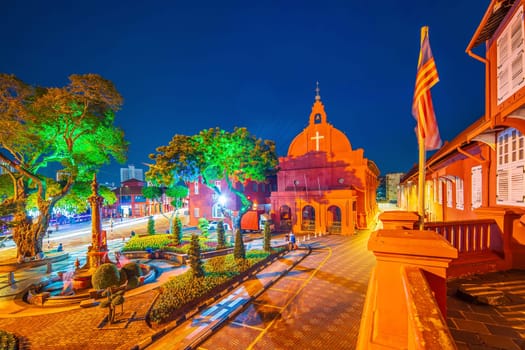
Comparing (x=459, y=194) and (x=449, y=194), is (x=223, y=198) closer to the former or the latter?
(x=449, y=194)

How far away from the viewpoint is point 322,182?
26.2 metres

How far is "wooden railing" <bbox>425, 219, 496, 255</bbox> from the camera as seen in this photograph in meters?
6.28

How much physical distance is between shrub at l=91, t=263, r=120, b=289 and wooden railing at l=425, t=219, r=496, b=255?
11.6m

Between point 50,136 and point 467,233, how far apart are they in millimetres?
25073

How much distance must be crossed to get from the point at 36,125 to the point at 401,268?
2245 centimetres

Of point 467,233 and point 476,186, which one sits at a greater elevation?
point 476,186

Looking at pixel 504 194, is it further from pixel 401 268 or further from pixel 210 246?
pixel 210 246

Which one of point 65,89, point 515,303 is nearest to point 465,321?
point 515,303

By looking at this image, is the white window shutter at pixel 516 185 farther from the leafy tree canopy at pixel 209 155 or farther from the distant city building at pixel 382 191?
the distant city building at pixel 382 191

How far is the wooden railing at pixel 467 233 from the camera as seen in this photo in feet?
20.6

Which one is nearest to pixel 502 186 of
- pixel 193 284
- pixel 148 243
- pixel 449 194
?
pixel 449 194

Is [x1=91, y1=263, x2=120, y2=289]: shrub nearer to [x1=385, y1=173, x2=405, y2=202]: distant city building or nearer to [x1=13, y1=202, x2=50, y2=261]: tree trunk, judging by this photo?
[x1=13, y1=202, x2=50, y2=261]: tree trunk

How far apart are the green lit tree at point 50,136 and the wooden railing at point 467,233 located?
21692 millimetres

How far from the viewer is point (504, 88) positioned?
22.9 feet
